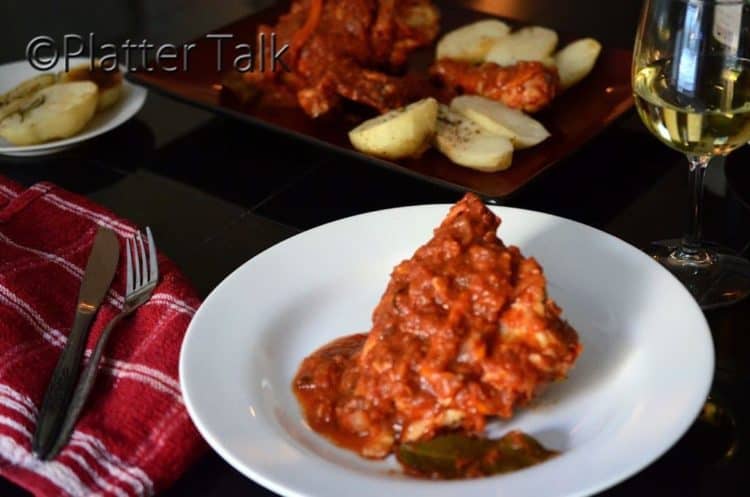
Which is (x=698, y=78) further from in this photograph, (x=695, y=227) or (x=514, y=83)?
(x=514, y=83)

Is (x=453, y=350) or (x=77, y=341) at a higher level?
(x=453, y=350)

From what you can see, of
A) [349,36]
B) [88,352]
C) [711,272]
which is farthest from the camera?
[349,36]

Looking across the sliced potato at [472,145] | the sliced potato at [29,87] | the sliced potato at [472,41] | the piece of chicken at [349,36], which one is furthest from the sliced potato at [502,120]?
the sliced potato at [29,87]

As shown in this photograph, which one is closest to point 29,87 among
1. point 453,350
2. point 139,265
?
point 139,265

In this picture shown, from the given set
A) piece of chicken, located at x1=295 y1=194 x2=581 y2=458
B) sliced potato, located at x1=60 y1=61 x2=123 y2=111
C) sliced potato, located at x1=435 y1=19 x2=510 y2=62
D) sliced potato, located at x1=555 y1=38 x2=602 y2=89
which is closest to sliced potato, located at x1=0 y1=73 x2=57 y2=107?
sliced potato, located at x1=60 y1=61 x2=123 y2=111

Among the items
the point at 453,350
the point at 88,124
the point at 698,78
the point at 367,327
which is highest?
the point at 698,78

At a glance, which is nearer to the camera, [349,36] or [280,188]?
[280,188]

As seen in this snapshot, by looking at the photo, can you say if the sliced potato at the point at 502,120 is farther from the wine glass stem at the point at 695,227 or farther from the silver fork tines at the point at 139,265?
the silver fork tines at the point at 139,265
